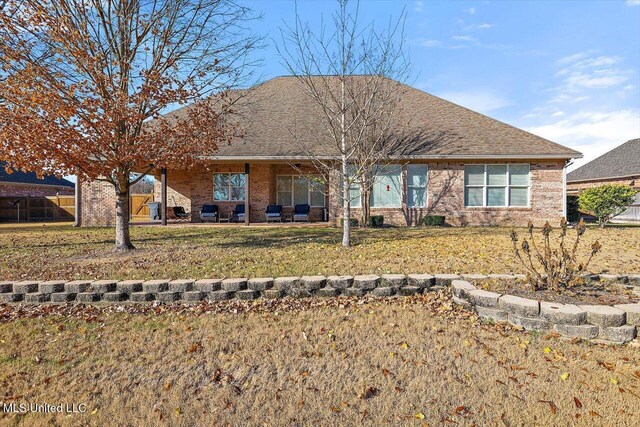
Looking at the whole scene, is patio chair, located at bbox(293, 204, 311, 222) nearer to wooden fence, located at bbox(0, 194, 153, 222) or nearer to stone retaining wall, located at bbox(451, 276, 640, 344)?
wooden fence, located at bbox(0, 194, 153, 222)

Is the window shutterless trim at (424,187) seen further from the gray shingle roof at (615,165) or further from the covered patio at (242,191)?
the gray shingle roof at (615,165)

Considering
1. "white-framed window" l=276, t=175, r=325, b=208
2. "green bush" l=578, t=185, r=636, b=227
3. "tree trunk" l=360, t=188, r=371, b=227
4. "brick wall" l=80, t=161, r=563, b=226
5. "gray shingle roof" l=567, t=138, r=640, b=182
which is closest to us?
"green bush" l=578, t=185, r=636, b=227

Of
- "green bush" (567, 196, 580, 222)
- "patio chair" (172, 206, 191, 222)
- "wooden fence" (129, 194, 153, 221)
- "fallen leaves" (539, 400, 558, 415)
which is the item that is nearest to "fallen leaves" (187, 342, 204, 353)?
"fallen leaves" (539, 400, 558, 415)

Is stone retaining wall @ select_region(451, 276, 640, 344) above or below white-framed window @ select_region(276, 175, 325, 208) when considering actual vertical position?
below

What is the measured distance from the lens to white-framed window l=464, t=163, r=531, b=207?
13655 mm

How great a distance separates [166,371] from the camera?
122 inches

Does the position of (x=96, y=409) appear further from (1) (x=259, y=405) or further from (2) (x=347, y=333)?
(2) (x=347, y=333)

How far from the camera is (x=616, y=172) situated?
80.2ft

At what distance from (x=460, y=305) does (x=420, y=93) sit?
49.7 ft

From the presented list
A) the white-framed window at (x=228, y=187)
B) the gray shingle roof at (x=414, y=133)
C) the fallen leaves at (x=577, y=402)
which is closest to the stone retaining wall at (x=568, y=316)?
the fallen leaves at (x=577, y=402)

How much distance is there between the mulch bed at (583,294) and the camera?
380cm

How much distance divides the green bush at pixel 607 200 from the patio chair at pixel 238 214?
13778 millimetres

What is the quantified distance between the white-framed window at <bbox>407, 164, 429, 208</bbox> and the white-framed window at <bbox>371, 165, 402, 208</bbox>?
0.38m

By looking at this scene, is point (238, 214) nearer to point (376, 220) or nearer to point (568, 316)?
point (376, 220)
